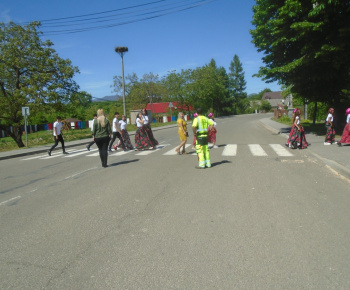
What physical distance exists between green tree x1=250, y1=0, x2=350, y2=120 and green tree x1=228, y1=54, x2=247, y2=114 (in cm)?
7386

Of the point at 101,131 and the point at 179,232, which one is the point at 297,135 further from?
the point at 179,232

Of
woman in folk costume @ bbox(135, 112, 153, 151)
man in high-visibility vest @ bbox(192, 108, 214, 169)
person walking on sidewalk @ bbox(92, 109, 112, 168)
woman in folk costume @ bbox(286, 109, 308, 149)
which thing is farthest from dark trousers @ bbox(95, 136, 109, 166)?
woman in folk costume @ bbox(286, 109, 308, 149)

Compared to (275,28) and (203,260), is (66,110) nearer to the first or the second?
(275,28)

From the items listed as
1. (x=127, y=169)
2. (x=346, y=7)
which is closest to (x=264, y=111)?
(x=346, y=7)

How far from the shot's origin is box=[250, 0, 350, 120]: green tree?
14422 mm

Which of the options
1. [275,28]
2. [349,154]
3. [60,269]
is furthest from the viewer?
[275,28]

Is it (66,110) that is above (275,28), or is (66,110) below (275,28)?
below

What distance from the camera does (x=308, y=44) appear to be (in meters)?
15.9

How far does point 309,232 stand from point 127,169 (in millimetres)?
6168

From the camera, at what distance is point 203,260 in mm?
3395

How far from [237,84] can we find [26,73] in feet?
270

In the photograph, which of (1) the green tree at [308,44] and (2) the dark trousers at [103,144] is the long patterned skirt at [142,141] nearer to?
(2) the dark trousers at [103,144]

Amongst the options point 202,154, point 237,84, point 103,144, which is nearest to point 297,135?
point 202,154

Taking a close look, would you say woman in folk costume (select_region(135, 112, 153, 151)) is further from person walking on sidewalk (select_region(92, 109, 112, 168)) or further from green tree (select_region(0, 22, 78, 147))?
green tree (select_region(0, 22, 78, 147))
